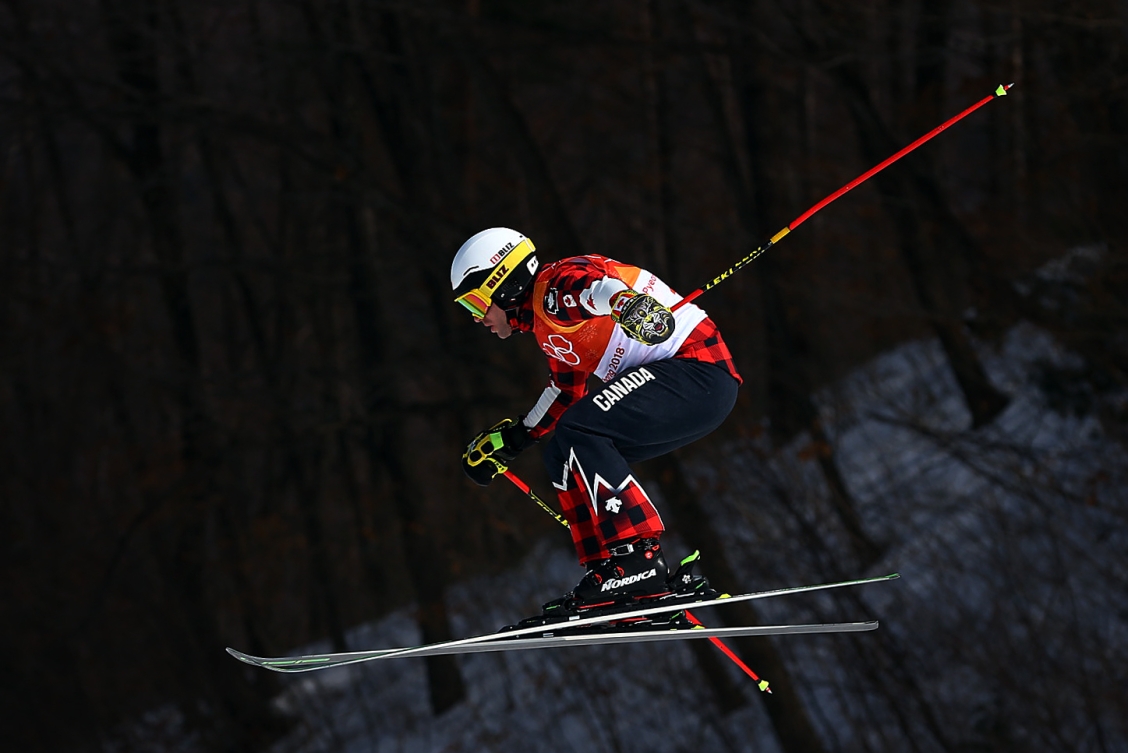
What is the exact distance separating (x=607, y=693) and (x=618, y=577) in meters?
10.7

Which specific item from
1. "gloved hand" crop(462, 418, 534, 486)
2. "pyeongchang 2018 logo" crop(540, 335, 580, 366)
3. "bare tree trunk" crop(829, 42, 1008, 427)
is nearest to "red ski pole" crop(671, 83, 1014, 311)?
"pyeongchang 2018 logo" crop(540, 335, 580, 366)

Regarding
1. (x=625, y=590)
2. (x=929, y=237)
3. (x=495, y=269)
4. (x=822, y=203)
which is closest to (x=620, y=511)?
(x=625, y=590)

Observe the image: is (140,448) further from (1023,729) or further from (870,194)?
(1023,729)

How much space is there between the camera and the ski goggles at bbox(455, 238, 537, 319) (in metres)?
4.54

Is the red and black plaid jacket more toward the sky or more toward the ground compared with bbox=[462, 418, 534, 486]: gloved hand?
more toward the sky

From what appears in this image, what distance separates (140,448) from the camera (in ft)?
56.6

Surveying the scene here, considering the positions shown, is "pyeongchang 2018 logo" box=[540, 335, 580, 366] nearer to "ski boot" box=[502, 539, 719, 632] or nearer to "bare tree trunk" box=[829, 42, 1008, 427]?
"ski boot" box=[502, 539, 719, 632]

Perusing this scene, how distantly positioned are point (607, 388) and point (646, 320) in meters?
0.69

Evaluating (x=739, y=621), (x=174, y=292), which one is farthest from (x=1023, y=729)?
(x=174, y=292)

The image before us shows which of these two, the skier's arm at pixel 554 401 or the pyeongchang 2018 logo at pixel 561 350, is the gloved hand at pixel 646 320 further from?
the skier's arm at pixel 554 401

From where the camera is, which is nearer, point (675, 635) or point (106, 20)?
point (675, 635)

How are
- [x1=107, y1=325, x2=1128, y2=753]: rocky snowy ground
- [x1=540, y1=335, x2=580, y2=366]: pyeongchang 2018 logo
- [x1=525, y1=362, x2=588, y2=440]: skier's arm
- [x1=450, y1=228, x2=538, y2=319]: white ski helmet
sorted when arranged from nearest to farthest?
[x1=450, y1=228, x2=538, y2=319]: white ski helmet → [x1=540, y1=335, x2=580, y2=366]: pyeongchang 2018 logo → [x1=525, y1=362, x2=588, y2=440]: skier's arm → [x1=107, y1=325, x2=1128, y2=753]: rocky snowy ground

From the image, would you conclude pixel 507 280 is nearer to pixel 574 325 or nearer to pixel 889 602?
pixel 574 325

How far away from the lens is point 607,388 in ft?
15.2
